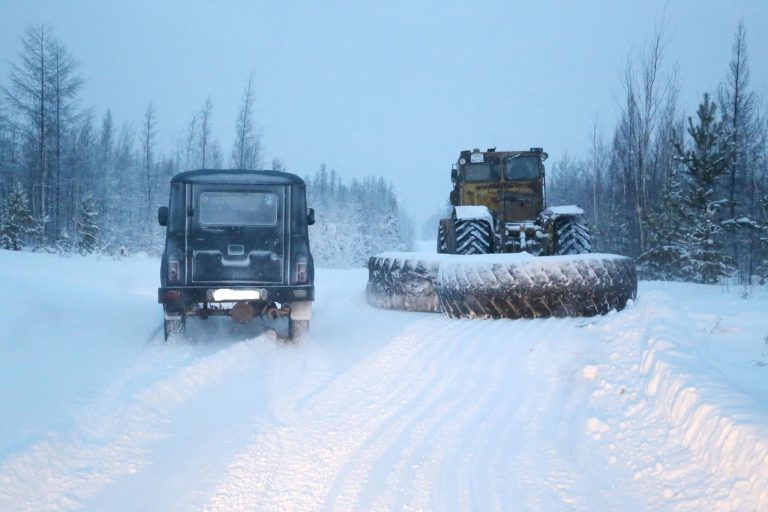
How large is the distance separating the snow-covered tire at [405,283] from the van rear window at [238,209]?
8.54ft

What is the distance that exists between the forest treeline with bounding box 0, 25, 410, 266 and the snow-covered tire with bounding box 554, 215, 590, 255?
16851 mm

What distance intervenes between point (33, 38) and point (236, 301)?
31.1m

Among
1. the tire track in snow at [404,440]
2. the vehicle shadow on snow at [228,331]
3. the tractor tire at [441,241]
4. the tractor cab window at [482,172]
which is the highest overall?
the tractor cab window at [482,172]

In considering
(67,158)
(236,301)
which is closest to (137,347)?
(236,301)

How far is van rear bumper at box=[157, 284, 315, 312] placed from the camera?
6.87 metres

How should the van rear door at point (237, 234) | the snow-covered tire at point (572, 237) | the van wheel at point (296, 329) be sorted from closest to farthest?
the van rear door at point (237, 234), the van wheel at point (296, 329), the snow-covered tire at point (572, 237)

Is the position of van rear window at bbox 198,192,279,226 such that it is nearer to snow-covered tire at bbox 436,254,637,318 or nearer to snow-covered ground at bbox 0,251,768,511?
snow-covered ground at bbox 0,251,768,511

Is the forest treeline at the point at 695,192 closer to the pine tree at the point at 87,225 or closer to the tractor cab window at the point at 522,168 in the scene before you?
the tractor cab window at the point at 522,168

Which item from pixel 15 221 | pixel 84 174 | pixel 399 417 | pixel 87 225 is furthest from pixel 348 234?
pixel 399 417

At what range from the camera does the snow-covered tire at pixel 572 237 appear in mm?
10891

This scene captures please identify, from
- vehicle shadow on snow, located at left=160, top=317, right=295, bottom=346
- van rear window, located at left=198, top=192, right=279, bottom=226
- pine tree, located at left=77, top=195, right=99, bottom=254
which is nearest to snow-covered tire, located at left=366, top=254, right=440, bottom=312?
vehicle shadow on snow, located at left=160, top=317, right=295, bottom=346

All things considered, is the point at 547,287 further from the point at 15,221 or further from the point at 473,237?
the point at 15,221

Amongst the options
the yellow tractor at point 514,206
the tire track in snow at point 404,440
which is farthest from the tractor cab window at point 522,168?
the tire track in snow at point 404,440

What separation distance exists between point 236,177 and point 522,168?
23.8 feet
